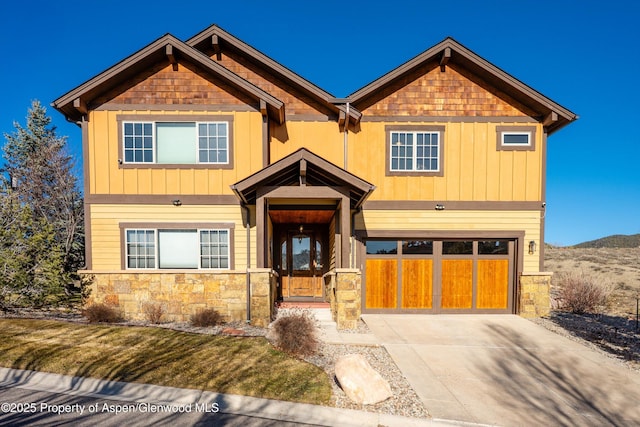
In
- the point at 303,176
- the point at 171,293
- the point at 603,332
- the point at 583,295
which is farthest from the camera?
the point at 583,295

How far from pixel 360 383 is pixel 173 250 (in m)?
6.76

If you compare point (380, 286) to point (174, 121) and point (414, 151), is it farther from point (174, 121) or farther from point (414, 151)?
point (174, 121)

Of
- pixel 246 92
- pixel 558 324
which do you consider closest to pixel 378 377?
pixel 558 324

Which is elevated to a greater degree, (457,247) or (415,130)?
(415,130)

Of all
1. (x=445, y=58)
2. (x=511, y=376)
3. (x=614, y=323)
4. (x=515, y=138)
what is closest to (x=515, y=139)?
(x=515, y=138)

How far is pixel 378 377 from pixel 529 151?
8.96 metres

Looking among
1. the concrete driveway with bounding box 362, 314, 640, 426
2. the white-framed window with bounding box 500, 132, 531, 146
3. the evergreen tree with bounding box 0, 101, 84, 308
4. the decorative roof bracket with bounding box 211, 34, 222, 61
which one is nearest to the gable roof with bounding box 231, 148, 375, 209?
the concrete driveway with bounding box 362, 314, 640, 426

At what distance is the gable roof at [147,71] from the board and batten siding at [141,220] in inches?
117

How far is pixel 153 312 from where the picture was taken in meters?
8.15

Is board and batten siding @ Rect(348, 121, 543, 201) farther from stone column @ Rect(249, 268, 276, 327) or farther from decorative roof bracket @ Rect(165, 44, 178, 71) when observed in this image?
decorative roof bracket @ Rect(165, 44, 178, 71)

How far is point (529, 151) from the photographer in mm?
9695

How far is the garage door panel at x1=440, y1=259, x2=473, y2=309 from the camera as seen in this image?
31.9 feet

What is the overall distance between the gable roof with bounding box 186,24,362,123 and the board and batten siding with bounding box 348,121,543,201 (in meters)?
0.99

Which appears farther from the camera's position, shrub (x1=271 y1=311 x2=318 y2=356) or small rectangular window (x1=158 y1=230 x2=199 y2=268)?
small rectangular window (x1=158 y1=230 x2=199 y2=268)
